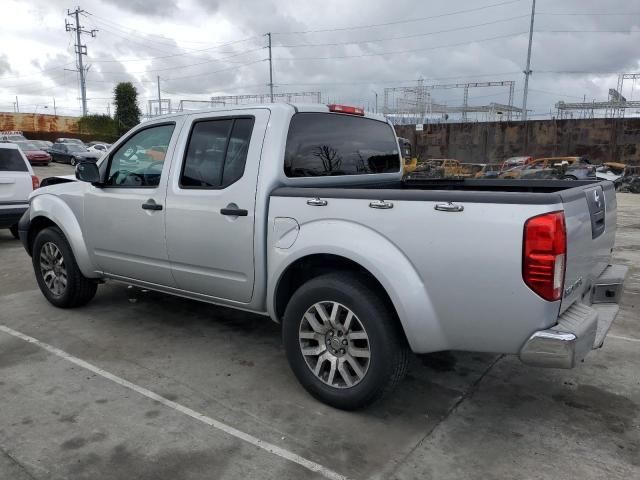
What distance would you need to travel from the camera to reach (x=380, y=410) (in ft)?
10.8

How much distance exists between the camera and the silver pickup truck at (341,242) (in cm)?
261

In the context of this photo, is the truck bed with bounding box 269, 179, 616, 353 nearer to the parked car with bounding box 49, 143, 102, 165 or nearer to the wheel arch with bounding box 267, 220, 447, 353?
the wheel arch with bounding box 267, 220, 447, 353

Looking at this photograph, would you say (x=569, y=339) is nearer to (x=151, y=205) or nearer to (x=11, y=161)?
(x=151, y=205)

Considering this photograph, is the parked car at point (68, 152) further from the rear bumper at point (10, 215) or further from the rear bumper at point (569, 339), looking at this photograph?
the rear bumper at point (569, 339)

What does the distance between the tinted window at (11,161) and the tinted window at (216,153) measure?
6281 mm

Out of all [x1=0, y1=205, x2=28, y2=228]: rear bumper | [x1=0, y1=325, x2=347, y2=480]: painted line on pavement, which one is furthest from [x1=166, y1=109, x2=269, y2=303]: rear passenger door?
[x1=0, y1=205, x2=28, y2=228]: rear bumper

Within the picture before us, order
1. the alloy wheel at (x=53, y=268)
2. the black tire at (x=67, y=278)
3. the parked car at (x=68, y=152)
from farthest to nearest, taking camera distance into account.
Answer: the parked car at (x=68, y=152) → the alloy wheel at (x=53, y=268) → the black tire at (x=67, y=278)

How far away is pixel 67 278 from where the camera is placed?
5086mm

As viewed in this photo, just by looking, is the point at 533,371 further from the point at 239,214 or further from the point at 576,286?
the point at 239,214

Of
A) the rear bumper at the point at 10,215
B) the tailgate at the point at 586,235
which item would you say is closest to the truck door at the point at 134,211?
the tailgate at the point at 586,235

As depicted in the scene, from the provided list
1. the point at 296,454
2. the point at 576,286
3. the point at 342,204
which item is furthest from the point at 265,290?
the point at 576,286

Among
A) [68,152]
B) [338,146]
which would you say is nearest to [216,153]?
[338,146]

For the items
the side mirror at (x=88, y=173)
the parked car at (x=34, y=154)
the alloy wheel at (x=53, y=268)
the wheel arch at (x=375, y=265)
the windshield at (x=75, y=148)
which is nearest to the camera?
the wheel arch at (x=375, y=265)

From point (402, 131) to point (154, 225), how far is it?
42520 millimetres
